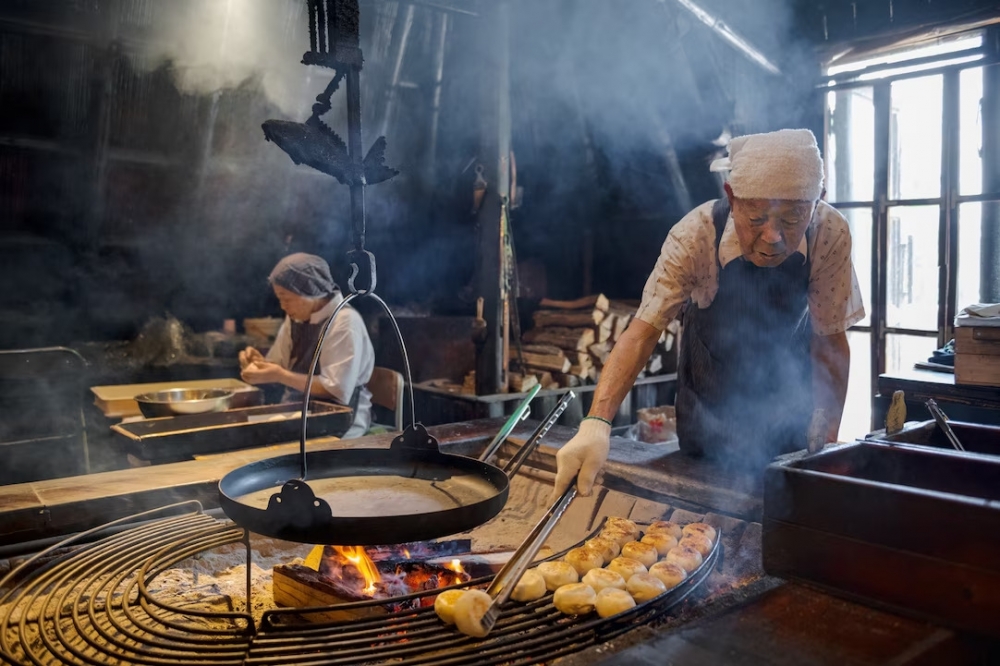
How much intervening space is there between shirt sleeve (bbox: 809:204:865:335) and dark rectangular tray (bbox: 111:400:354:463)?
2672 millimetres

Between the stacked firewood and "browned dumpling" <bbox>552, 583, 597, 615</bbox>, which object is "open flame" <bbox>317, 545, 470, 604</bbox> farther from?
the stacked firewood

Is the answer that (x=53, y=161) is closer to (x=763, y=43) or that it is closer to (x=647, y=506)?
(x=647, y=506)

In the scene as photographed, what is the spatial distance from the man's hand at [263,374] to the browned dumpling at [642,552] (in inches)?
146

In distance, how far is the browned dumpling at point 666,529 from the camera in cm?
242

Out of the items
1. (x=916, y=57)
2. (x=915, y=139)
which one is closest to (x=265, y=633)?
(x=915, y=139)

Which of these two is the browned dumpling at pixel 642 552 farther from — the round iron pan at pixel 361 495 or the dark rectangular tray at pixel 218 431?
the dark rectangular tray at pixel 218 431

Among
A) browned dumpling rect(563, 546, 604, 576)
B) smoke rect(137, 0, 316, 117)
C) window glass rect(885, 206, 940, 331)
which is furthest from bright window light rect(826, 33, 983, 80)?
browned dumpling rect(563, 546, 604, 576)

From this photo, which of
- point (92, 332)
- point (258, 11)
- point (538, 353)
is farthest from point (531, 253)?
point (92, 332)

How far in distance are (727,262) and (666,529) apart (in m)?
1.19

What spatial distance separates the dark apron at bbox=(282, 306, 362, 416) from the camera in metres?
5.65

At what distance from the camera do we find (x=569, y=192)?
324 inches

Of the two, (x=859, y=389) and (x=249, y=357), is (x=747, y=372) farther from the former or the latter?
(x=859, y=389)

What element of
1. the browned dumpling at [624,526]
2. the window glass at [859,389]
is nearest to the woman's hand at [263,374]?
the browned dumpling at [624,526]

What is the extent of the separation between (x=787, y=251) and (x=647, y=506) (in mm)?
1148
